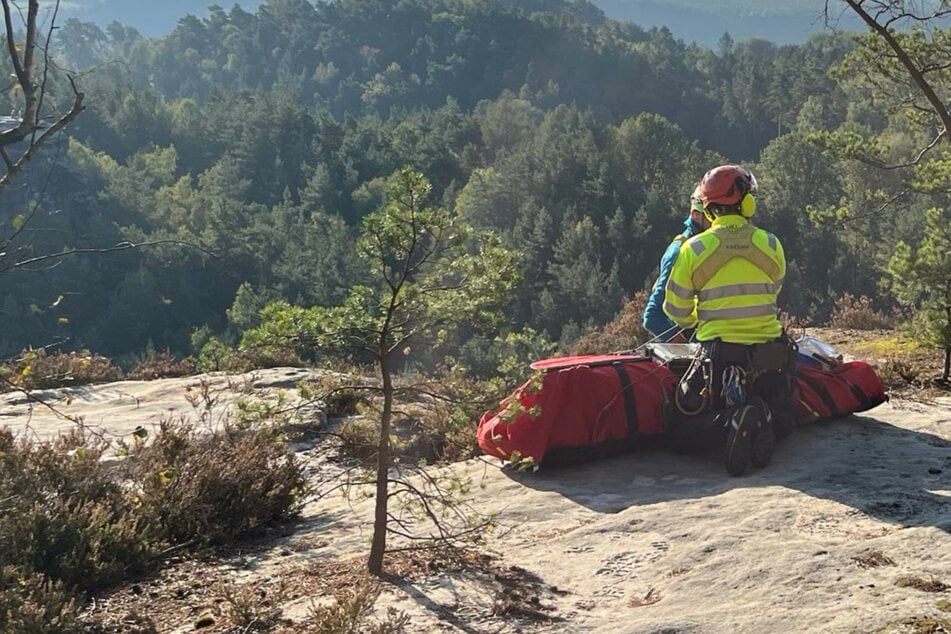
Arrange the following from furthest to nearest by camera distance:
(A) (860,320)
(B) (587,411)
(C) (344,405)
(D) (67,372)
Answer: (A) (860,320)
(D) (67,372)
(C) (344,405)
(B) (587,411)

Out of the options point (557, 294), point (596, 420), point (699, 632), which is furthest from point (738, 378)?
point (557, 294)

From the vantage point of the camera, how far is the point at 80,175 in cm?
8162

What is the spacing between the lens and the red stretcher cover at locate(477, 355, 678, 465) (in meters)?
6.30

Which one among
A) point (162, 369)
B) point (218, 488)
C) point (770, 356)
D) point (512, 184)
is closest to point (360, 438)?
point (218, 488)

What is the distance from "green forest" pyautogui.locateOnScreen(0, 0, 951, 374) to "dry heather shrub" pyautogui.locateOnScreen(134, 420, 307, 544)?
1.84m

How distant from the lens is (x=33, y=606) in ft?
13.5

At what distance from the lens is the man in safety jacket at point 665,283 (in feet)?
24.4

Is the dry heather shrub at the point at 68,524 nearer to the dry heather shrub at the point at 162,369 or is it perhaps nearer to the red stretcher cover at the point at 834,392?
the red stretcher cover at the point at 834,392

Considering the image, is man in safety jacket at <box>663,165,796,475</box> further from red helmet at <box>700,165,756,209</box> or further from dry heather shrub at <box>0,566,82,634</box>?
dry heather shrub at <box>0,566,82,634</box>

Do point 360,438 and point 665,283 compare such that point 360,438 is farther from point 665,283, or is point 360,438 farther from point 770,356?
point 770,356

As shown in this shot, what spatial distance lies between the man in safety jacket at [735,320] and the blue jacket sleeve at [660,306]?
116 centimetres

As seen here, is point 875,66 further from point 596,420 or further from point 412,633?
point 412,633

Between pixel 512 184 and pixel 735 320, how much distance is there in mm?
63796

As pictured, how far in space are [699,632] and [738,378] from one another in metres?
2.64
